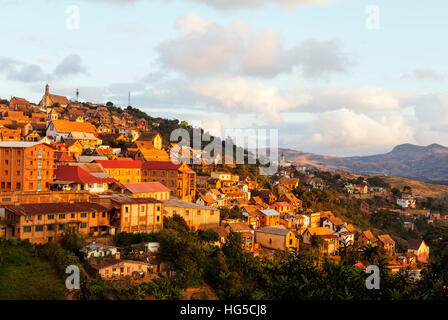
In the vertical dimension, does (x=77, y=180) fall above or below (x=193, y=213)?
above

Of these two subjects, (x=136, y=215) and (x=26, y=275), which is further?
(x=136, y=215)

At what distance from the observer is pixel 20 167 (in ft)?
97.9

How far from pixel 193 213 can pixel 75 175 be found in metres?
10.8

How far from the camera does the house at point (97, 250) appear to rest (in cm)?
2292

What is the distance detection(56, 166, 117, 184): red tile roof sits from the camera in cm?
3231

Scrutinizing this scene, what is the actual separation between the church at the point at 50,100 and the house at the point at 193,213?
210ft

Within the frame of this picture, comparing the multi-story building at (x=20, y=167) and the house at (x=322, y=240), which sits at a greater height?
the multi-story building at (x=20, y=167)

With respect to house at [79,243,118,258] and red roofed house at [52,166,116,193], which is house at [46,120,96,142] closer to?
red roofed house at [52,166,116,193]

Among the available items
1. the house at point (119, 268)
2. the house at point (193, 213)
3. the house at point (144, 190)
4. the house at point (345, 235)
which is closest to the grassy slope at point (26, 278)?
the house at point (119, 268)

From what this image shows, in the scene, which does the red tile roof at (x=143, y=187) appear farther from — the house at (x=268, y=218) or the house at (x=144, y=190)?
the house at (x=268, y=218)

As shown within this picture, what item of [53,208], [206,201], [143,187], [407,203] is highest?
[143,187]

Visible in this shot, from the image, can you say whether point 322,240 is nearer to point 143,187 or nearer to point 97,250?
point 143,187

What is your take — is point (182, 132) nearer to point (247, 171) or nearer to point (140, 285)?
point (247, 171)

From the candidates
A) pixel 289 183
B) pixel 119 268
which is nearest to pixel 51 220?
pixel 119 268
